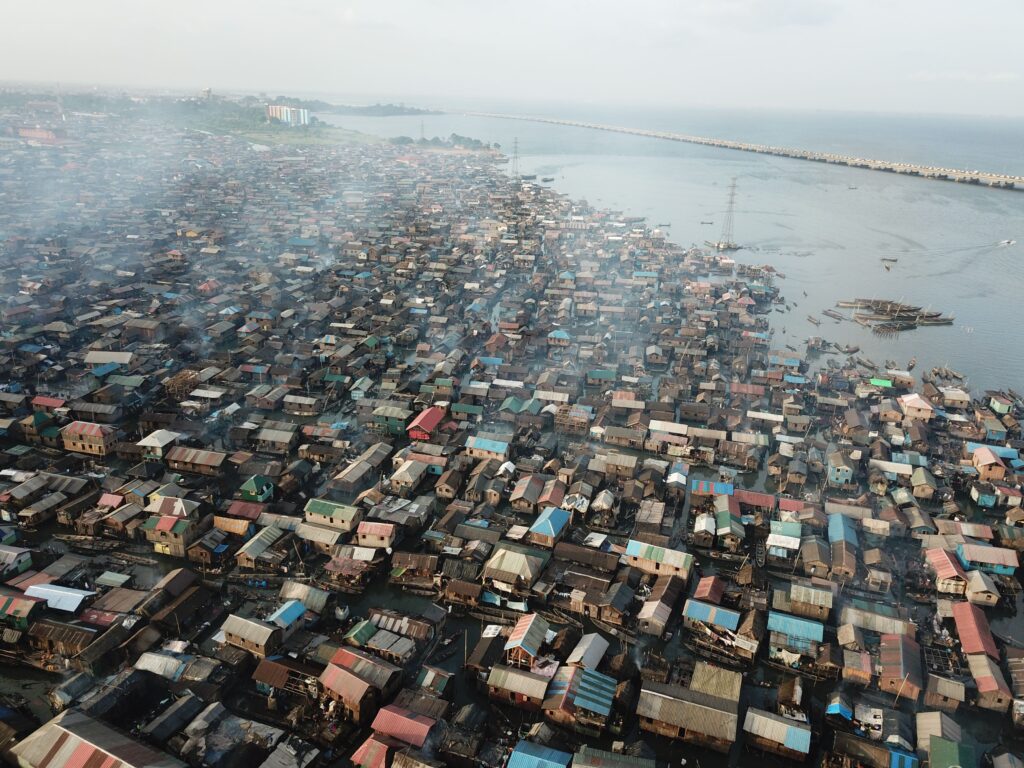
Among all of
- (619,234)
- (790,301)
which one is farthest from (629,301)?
(619,234)

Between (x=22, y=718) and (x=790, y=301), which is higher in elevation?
→ (x=790, y=301)

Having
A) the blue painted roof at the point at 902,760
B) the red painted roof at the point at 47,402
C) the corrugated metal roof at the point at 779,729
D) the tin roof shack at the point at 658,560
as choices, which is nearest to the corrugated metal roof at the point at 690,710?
the corrugated metal roof at the point at 779,729

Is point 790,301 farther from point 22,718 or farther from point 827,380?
point 22,718

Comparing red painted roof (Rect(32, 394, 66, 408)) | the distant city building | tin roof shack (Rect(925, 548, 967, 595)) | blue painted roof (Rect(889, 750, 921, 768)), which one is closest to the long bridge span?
the distant city building

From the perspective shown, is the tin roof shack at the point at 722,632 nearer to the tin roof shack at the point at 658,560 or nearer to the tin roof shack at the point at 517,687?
the tin roof shack at the point at 658,560

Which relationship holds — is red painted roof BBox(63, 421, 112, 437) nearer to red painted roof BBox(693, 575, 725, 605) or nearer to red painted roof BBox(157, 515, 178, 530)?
red painted roof BBox(157, 515, 178, 530)
